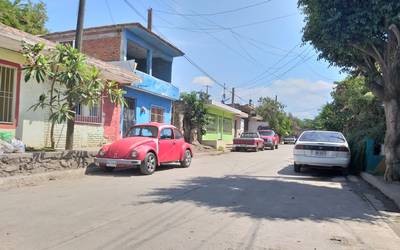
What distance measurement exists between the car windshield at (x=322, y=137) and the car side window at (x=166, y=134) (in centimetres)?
472

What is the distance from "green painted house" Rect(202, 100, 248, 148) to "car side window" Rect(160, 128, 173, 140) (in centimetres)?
1676

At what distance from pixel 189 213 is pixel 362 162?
10512mm

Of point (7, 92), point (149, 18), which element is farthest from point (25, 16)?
point (7, 92)

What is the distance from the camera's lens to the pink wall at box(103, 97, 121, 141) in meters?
19.9

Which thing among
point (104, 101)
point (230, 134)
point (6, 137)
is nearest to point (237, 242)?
point (6, 137)

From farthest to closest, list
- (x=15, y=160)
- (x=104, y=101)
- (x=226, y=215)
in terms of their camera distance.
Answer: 1. (x=104, y=101)
2. (x=15, y=160)
3. (x=226, y=215)

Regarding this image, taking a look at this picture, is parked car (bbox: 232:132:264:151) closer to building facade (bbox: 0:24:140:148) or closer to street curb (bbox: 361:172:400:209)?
building facade (bbox: 0:24:140:148)

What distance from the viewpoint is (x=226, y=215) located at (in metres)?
7.48

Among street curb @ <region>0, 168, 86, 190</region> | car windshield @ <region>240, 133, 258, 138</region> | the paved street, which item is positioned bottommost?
the paved street

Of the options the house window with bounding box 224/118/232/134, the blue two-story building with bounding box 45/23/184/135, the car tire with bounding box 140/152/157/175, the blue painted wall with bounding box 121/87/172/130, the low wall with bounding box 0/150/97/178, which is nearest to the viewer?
the low wall with bounding box 0/150/97/178

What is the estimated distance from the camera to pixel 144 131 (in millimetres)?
14695

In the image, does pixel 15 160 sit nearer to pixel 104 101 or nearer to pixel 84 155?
pixel 84 155

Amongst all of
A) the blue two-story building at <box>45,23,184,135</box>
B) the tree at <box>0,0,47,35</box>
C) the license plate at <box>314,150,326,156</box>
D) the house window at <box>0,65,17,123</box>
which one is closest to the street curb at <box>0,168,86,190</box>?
the house window at <box>0,65,17,123</box>

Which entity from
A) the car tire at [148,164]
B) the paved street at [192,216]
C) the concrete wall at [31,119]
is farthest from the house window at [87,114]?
the paved street at [192,216]
